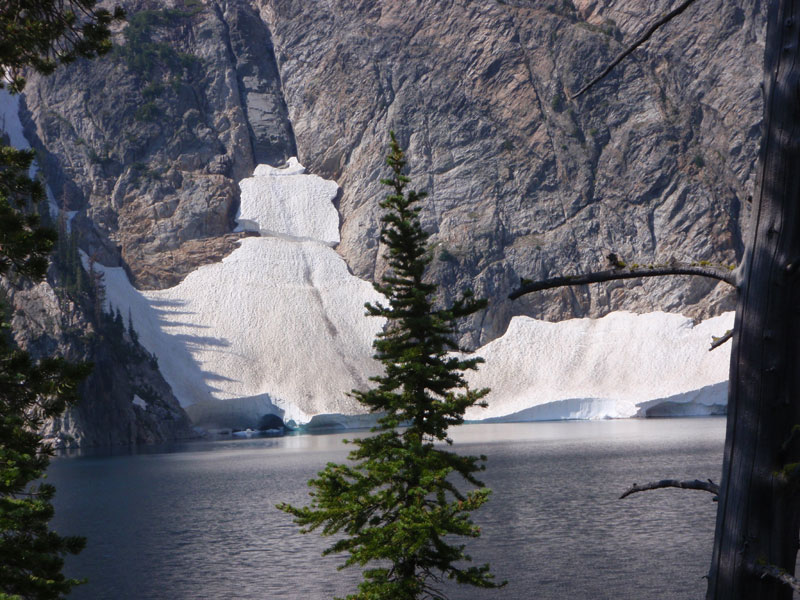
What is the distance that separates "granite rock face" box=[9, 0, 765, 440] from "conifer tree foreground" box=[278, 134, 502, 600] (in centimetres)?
11751

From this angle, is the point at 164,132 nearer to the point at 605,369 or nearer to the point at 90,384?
the point at 90,384

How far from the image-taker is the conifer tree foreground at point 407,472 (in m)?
13.1

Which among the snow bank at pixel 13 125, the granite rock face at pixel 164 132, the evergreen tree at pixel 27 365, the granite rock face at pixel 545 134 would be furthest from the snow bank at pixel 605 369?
the evergreen tree at pixel 27 365

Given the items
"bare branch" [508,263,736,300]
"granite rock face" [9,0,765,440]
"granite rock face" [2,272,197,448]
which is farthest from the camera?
"granite rock face" [9,0,765,440]

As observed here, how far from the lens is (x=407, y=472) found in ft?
46.1

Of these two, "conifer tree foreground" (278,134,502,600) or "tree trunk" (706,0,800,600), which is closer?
"tree trunk" (706,0,800,600)

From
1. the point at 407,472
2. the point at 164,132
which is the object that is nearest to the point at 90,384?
the point at 164,132

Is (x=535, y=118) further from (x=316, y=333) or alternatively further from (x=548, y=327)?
(x=316, y=333)

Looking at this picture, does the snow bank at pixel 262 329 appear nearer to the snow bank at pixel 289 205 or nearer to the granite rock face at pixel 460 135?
the snow bank at pixel 289 205

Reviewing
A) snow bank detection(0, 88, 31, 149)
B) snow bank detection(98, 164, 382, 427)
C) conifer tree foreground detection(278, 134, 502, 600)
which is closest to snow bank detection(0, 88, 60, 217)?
snow bank detection(0, 88, 31, 149)

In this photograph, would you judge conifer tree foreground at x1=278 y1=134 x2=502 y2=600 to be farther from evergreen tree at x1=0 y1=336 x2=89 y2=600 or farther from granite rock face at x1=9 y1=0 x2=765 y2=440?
granite rock face at x1=9 y1=0 x2=765 y2=440

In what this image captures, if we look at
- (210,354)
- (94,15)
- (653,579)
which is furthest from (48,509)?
(210,354)

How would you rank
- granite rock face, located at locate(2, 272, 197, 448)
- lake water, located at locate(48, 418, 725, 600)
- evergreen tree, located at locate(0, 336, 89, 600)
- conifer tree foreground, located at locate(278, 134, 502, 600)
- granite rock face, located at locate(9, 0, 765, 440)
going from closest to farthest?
evergreen tree, located at locate(0, 336, 89, 600) < conifer tree foreground, located at locate(278, 134, 502, 600) < lake water, located at locate(48, 418, 725, 600) < granite rock face, located at locate(2, 272, 197, 448) < granite rock face, located at locate(9, 0, 765, 440)

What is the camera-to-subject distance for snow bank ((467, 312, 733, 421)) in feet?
367
